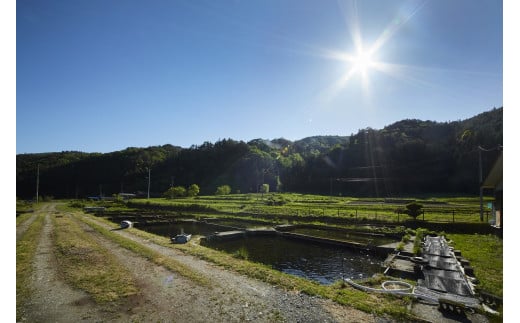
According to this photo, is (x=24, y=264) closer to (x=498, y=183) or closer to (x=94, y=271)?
(x=94, y=271)

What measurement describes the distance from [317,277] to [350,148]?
92.5 m

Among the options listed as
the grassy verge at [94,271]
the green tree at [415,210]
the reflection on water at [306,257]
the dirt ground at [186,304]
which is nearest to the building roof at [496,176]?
the green tree at [415,210]

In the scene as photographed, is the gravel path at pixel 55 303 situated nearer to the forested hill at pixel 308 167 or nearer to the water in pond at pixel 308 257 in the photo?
the water in pond at pixel 308 257

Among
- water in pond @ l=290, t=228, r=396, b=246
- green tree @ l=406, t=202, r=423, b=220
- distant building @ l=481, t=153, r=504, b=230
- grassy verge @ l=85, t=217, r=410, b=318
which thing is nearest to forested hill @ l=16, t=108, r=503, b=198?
green tree @ l=406, t=202, r=423, b=220

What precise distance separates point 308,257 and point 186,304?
31.5 ft

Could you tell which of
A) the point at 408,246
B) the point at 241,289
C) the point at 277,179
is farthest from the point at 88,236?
the point at 277,179

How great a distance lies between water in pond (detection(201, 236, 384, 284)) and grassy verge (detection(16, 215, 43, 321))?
25.0 ft

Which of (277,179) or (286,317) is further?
(277,179)

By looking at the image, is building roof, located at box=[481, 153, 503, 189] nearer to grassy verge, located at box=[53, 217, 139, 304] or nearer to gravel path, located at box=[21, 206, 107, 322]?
grassy verge, located at box=[53, 217, 139, 304]

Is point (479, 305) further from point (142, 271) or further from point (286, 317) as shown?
point (142, 271)

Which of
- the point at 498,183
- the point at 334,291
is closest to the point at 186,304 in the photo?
the point at 334,291

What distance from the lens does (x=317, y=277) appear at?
1230cm
